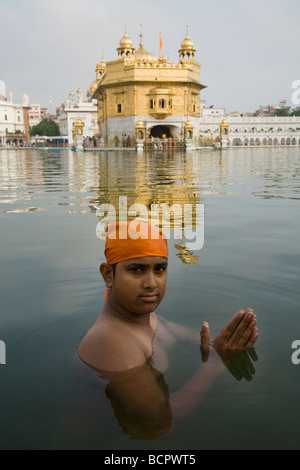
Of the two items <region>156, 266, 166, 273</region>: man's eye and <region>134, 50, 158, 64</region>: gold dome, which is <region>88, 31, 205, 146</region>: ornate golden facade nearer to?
<region>134, 50, 158, 64</region>: gold dome

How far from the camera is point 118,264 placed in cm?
226

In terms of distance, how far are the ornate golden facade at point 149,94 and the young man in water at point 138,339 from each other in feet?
122

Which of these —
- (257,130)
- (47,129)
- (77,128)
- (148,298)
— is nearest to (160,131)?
(77,128)

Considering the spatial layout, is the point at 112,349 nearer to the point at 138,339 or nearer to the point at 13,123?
the point at 138,339

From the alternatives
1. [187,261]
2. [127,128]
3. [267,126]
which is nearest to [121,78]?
[127,128]

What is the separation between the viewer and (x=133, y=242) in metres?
2.23

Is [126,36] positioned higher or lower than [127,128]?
higher

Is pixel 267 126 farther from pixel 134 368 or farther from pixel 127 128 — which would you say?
pixel 134 368

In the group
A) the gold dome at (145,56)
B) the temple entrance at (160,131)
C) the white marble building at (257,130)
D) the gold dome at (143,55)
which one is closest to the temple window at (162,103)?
the temple entrance at (160,131)

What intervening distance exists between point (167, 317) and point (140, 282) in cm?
83

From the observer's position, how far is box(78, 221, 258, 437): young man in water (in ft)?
6.76

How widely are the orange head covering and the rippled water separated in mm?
570

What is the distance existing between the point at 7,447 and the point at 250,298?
1.97 m

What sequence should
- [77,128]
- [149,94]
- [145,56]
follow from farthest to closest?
[145,56] → [77,128] → [149,94]
